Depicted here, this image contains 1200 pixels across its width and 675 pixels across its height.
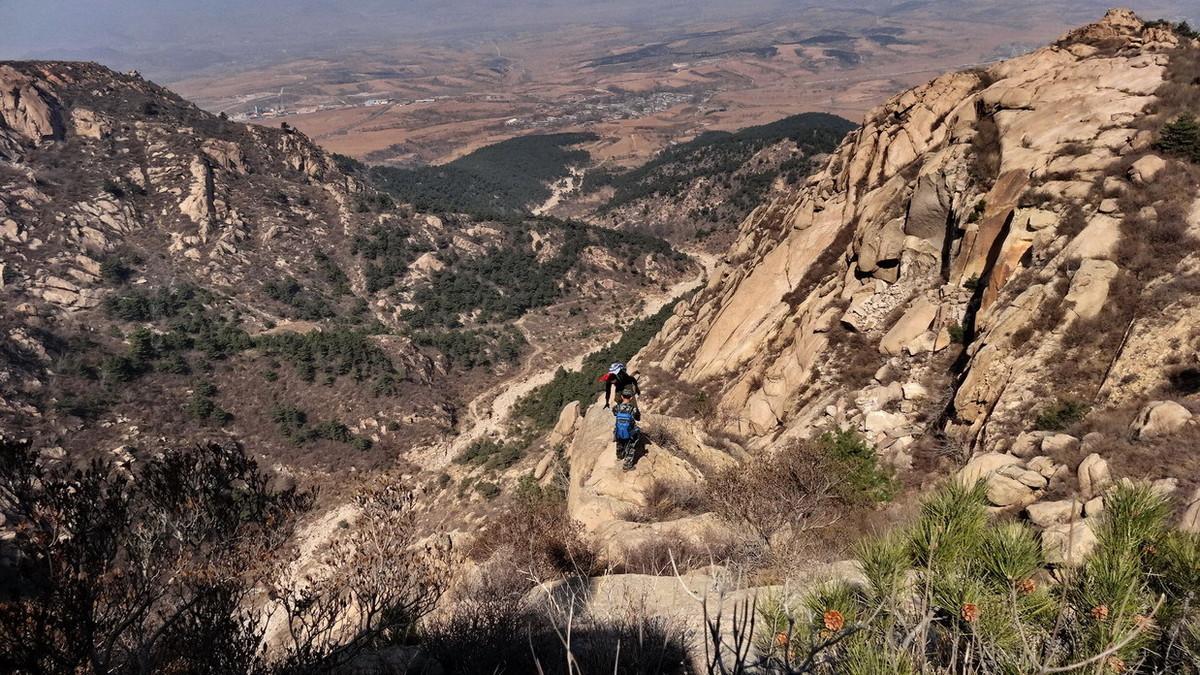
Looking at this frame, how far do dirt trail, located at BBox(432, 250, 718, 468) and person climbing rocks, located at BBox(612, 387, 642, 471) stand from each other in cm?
2699

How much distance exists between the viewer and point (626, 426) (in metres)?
14.4

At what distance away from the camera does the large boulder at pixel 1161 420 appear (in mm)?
9125

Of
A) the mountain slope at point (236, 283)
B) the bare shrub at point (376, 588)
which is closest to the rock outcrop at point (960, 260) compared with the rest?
the bare shrub at point (376, 588)

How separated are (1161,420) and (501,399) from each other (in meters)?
43.3

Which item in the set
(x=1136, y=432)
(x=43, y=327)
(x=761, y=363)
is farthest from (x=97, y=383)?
(x=1136, y=432)

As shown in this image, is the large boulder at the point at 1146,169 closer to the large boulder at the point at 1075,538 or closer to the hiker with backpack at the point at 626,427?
the large boulder at the point at 1075,538

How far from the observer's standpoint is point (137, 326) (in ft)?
154

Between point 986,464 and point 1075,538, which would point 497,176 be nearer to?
point 986,464

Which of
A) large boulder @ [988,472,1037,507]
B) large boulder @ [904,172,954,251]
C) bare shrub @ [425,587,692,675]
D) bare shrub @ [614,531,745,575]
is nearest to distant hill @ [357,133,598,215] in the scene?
large boulder @ [904,172,954,251]

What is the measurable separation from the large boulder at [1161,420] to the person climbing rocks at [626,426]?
9.65 m

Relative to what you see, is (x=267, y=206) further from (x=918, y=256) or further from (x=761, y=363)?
(x=918, y=256)

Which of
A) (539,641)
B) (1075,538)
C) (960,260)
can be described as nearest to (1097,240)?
(960,260)

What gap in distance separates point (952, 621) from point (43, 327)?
5914cm

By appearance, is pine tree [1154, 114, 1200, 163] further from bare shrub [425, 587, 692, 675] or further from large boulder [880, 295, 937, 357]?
bare shrub [425, 587, 692, 675]
